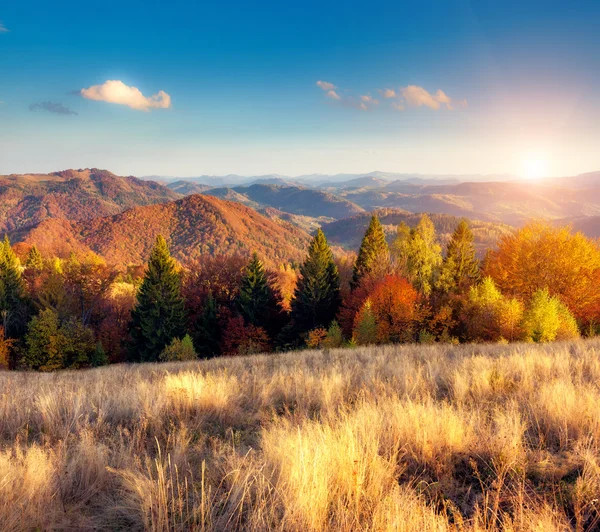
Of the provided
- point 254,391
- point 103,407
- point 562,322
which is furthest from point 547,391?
point 562,322

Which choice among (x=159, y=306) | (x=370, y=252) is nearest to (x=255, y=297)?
(x=159, y=306)

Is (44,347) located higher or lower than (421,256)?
lower

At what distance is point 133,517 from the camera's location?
2555 mm

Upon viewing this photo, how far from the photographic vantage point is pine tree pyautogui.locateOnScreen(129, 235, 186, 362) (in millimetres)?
36250

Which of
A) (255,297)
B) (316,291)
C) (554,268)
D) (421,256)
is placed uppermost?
(421,256)

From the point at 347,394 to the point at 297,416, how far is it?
48.7 inches

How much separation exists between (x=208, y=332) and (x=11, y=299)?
98.3ft

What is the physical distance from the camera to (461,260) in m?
36.3

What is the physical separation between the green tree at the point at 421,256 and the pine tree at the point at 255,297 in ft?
51.7

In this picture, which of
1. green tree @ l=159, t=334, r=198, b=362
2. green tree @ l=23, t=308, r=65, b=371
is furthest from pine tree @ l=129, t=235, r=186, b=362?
green tree @ l=159, t=334, r=198, b=362

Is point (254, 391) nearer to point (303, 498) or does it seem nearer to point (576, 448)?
point (303, 498)

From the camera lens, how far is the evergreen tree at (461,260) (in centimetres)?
3572

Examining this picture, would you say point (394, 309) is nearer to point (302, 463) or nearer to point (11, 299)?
point (302, 463)

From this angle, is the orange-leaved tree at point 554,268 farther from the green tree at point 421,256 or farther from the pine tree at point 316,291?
the pine tree at point 316,291
